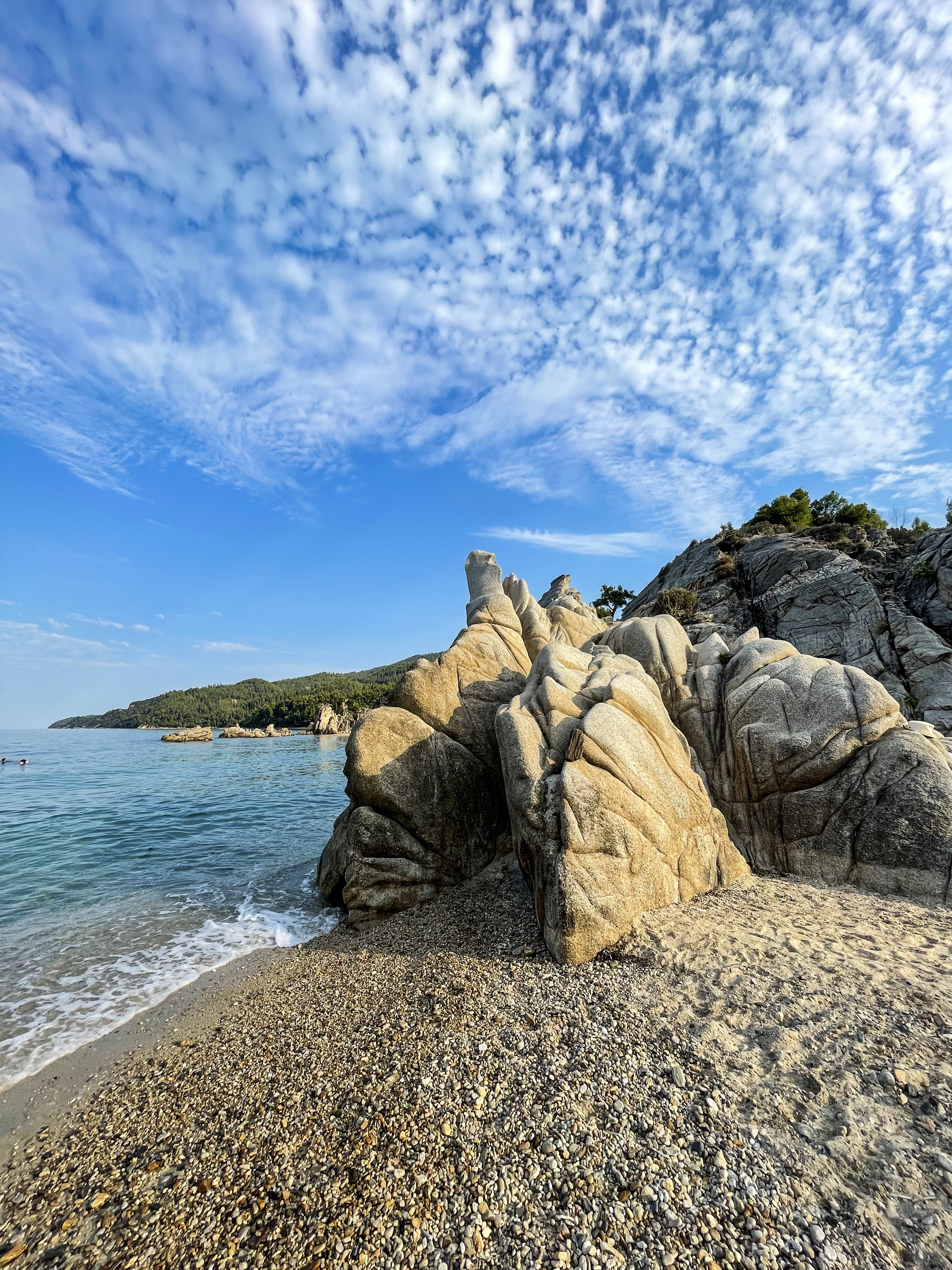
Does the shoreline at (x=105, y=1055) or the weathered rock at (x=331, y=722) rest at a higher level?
the weathered rock at (x=331, y=722)

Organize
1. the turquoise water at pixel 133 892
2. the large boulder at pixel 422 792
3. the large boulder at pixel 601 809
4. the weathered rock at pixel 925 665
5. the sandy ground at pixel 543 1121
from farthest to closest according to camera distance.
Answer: the weathered rock at pixel 925 665 < the large boulder at pixel 422 792 < the turquoise water at pixel 133 892 < the large boulder at pixel 601 809 < the sandy ground at pixel 543 1121

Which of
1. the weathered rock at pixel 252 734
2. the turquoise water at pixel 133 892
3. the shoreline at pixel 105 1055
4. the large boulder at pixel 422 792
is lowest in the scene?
the shoreline at pixel 105 1055

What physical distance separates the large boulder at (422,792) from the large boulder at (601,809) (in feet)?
9.17

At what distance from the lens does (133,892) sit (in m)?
18.8

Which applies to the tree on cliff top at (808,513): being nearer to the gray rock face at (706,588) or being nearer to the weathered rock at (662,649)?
the gray rock face at (706,588)

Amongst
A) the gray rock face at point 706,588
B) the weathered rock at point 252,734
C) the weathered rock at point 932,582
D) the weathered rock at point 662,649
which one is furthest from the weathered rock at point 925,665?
the weathered rock at point 252,734

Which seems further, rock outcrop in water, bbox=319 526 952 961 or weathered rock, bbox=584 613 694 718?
weathered rock, bbox=584 613 694 718

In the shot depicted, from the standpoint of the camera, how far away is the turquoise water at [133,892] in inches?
457

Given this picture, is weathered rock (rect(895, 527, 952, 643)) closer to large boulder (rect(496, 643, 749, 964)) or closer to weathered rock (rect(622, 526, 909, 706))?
weathered rock (rect(622, 526, 909, 706))

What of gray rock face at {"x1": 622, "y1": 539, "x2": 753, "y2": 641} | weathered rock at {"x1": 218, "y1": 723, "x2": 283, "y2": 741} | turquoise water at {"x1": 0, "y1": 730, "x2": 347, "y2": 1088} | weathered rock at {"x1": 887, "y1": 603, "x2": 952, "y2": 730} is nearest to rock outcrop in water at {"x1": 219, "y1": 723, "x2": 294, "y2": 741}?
weathered rock at {"x1": 218, "y1": 723, "x2": 283, "y2": 741}

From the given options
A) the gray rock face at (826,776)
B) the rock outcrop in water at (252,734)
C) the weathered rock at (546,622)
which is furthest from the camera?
the rock outcrop in water at (252,734)

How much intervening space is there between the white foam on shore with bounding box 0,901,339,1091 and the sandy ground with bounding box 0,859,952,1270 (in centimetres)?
113

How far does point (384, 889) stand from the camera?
14219mm

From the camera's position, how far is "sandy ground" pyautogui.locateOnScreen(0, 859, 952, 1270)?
4969 mm
